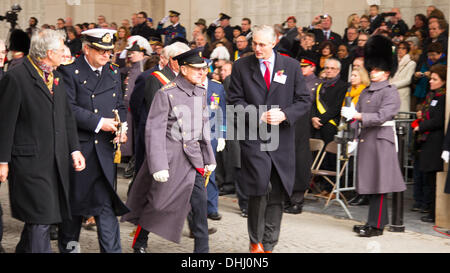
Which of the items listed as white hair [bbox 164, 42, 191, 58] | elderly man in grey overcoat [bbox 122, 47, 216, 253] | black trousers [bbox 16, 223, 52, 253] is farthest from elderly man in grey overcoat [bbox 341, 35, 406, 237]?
black trousers [bbox 16, 223, 52, 253]

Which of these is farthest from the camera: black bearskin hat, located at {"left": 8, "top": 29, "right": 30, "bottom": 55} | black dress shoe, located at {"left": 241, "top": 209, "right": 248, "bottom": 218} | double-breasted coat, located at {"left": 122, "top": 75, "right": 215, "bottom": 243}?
→ black bearskin hat, located at {"left": 8, "top": 29, "right": 30, "bottom": 55}

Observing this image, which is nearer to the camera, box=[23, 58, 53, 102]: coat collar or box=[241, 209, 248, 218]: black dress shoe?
box=[23, 58, 53, 102]: coat collar

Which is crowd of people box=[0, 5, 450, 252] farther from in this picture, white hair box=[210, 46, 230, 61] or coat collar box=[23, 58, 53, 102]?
white hair box=[210, 46, 230, 61]

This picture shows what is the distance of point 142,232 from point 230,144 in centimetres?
331

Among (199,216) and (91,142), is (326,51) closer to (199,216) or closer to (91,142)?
(199,216)

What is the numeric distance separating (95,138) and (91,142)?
5 centimetres

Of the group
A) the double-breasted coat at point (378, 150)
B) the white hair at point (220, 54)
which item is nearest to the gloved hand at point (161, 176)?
the double-breasted coat at point (378, 150)

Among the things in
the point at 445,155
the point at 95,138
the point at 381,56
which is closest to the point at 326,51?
the point at 381,56

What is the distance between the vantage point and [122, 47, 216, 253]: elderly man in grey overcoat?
6.07 metres

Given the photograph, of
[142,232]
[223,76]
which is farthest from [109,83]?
[223,76]

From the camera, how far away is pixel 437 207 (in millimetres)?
8391

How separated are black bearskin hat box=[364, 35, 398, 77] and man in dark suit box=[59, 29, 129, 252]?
310 cm

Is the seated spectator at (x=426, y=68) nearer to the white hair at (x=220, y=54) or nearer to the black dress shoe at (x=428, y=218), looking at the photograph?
the black dress shoe at (x=428, y=218)

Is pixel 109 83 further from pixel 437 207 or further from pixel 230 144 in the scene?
pixel 437 207
